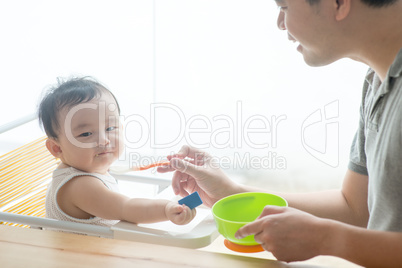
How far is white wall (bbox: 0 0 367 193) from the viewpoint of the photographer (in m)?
2.75

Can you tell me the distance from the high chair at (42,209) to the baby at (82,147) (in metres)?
0.11

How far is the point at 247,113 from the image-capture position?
2922mm

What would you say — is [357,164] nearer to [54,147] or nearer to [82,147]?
[82,147]

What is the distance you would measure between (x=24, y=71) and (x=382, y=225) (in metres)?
2.68

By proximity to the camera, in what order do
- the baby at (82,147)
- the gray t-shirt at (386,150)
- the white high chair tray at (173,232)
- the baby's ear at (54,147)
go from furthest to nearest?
the baby's ear at (54,147) < the baby at (82,147) < the white high chair tray at (173,232) < the gray t-shirt at (386,150)

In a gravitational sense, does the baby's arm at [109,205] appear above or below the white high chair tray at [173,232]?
above

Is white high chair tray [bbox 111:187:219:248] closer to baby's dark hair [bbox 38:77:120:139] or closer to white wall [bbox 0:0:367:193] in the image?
baby's dark hair [bbox 38:77:120:139]

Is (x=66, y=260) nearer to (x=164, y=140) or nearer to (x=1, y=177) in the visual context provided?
(x=1, y=177)

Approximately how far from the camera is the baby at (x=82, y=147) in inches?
57.7

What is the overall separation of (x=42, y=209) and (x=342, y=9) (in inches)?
49.2

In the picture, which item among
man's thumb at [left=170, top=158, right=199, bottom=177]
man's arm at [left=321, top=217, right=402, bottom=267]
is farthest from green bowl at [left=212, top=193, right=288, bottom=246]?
man's arm at [left=321, top=217, right=402, bottom=267]

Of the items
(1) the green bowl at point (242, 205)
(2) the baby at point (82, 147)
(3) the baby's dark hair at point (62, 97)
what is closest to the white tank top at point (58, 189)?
(2) the baby at point (82, 147)

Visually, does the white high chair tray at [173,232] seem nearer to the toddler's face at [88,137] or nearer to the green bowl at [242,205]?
the green bowl at [242,205]

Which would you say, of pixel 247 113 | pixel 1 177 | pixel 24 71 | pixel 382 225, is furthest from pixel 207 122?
pixel 382 225
